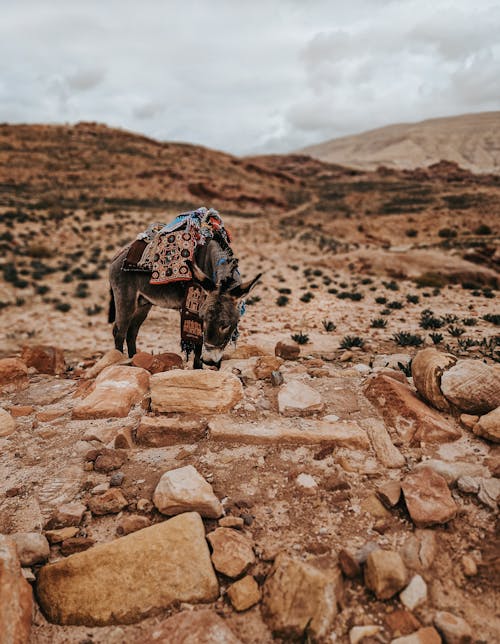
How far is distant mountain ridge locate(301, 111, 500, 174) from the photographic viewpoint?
127925 mm

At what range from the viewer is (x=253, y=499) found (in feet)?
10.0

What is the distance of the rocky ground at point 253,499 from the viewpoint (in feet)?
7.37

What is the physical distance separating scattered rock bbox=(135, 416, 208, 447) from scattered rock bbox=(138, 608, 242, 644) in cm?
170

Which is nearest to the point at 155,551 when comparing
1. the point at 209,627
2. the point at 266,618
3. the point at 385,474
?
the point at 209,627

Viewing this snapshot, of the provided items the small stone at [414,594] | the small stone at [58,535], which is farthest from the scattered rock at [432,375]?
the small stone at [58,535]

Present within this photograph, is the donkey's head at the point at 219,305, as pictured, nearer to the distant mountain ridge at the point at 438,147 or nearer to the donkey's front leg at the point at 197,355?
the donkey's front leg at the point at 197,355

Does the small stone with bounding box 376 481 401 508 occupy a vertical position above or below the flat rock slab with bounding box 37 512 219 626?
above

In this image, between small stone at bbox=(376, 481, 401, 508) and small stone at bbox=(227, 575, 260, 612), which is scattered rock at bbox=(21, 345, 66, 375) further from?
small stone at bbox=(376, 481, 401, 508)

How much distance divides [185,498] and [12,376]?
4.27 meters

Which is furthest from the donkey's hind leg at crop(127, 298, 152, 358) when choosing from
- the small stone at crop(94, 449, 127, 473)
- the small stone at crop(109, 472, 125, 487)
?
the small stone at crop(109, 472, 125, 487)

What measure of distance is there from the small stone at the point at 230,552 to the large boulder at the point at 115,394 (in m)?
2.16

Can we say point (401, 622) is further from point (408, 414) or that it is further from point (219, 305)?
point (219, 305)

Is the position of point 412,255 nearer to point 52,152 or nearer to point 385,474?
point 385,474

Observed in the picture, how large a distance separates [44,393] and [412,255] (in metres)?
16.8
